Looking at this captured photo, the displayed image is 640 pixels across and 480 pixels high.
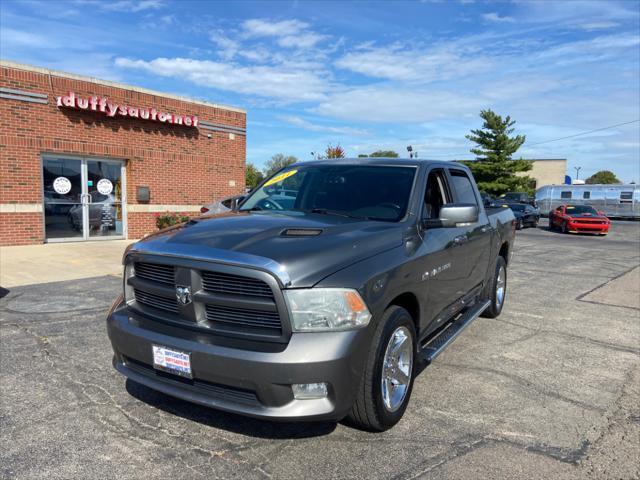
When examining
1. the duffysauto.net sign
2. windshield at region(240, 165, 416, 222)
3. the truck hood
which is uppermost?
the duffysauto.net sign

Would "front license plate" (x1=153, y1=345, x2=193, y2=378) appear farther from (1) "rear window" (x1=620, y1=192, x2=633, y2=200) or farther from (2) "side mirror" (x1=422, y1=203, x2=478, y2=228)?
(1) "rear window" (x1=620, y1=192, x2=633, y2=200)

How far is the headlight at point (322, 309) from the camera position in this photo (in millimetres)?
2654

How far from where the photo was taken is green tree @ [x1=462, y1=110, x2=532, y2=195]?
142 feet

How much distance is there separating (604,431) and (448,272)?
155 cm

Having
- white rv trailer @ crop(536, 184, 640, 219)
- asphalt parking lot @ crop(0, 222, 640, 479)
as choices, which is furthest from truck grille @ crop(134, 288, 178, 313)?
white rv trailer @ crop(536, 184, 640, 219)

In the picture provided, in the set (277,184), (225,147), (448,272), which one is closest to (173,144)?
(225,147)

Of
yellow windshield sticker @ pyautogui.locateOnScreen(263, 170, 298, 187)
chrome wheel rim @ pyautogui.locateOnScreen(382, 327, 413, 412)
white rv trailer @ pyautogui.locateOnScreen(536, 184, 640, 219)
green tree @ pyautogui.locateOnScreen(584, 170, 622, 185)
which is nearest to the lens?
chrome wheel rim @ pyautogui.locateOnScreen(382, 327, 413, 412)

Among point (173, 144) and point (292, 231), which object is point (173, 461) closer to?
point (292, 231)

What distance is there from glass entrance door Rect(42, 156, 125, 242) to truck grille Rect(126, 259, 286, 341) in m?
11.3

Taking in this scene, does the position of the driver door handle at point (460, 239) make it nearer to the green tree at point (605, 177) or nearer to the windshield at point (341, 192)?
the windshield at point (341, 192)

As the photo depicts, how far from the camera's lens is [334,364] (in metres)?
2.62

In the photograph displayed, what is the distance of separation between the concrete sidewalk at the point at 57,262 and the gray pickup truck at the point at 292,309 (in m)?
5.86

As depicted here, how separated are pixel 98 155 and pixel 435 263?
12.0 meters

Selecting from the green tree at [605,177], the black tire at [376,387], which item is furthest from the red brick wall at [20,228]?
the green tree at [605,177]
